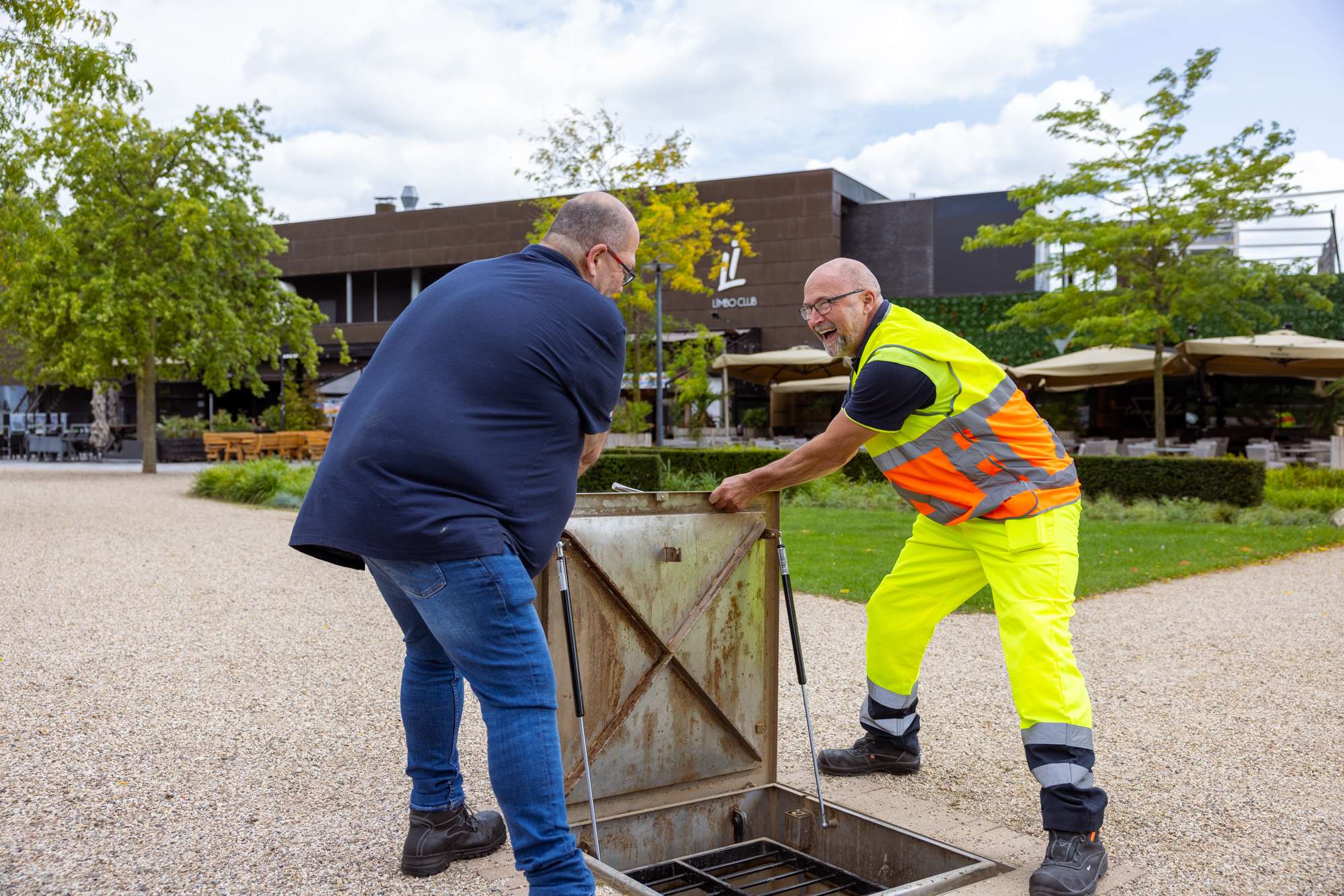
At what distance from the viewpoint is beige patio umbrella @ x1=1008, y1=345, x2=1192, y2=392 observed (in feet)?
65.8

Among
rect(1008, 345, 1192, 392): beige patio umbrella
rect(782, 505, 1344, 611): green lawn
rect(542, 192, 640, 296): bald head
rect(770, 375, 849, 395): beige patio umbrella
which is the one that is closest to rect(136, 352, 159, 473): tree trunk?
rect(770, 375, 849, 395): beige patio umbrella

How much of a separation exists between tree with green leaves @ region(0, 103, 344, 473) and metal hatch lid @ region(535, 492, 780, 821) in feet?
65.2

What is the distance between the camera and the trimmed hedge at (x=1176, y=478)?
14336 millimetres

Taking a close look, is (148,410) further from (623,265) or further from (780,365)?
(623,265)

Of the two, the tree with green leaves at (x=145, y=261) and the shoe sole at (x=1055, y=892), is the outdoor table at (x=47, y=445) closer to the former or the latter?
the tree with green leaves at (x=145, y=261)

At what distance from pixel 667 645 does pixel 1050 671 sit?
3.76ft

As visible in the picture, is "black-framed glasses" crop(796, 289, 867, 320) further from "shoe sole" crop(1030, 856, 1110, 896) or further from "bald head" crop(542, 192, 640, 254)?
"shoe sole" crop(1030, 856, 1110, 896)

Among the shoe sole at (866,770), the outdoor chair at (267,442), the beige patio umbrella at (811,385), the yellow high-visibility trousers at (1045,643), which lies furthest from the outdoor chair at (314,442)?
the yellow high-visibility trousers at (1045,643)

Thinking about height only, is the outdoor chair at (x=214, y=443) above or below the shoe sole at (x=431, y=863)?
above

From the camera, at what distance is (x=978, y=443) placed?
3.42 metres

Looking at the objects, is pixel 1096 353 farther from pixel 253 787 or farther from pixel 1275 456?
pixel 253 787

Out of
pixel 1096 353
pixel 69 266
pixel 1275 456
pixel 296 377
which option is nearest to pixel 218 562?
pixel 69 266

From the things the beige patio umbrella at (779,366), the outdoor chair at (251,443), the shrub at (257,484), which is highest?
the beige patio umbrella at (779,366)

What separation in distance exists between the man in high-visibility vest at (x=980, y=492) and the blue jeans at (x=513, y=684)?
1.10m
